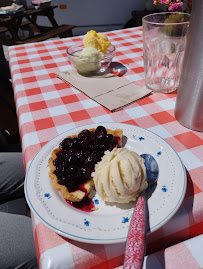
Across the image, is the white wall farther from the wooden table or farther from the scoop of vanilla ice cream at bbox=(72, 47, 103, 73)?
the scoop of vanilla ice cream at bbox=(72, 47, 103, 73)

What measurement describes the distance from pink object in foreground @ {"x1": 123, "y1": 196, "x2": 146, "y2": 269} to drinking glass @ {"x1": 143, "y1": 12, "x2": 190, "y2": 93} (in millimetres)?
574

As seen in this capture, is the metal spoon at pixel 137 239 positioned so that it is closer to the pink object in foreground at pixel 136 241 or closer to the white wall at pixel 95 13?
the pink object in foreground at pixel 136 241

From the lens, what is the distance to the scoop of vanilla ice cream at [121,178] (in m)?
0.44

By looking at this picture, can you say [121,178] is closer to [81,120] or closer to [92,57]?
[81,120]

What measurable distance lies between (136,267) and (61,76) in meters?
0.81

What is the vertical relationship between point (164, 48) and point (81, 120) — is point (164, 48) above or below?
above

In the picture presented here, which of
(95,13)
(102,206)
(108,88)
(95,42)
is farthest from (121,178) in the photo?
(95,13)

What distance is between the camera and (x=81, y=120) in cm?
74

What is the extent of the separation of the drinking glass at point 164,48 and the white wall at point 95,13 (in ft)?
13.7

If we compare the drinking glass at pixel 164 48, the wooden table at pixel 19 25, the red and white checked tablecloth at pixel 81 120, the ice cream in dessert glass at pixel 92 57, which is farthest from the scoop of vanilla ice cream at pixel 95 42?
the wooden table at pixel 19 25

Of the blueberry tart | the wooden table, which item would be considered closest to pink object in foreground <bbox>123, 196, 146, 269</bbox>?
the blueberry tart

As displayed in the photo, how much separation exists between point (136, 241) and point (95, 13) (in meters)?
4.94

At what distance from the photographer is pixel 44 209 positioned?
0.42m

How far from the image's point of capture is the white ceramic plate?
388mm
